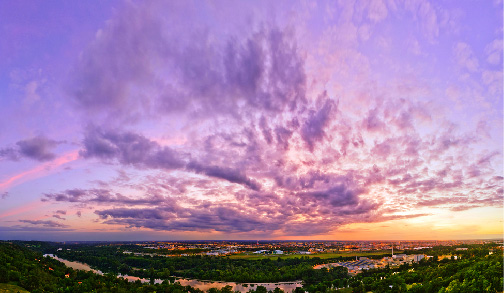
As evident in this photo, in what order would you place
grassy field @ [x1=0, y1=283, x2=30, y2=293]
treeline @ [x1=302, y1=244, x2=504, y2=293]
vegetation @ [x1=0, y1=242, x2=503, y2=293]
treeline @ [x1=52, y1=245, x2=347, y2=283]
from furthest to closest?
1. treeline @ [x1=52, y1=245, x2=347, y2=283]
2. vegetation @ [x1=0, y1=242, x2=503, y2=293]
3. grassy field @ [x1=0, y1=283, x2=30, y2=293]
4. treeline @ [x1=302, y1=244, x2=504, y2=293]

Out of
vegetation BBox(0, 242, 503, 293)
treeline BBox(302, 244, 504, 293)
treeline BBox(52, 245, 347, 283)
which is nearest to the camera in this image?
treeline BBox(302, 244, 504, 293)

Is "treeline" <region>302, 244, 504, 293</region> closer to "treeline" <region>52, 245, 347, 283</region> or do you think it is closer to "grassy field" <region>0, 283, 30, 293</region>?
"treeline" <region>52, 245, 347, 283</region>

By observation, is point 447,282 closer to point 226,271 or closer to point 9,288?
point 226,271

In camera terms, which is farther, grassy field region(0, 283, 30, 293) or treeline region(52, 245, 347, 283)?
treeline region(52, 245, 347, 283)

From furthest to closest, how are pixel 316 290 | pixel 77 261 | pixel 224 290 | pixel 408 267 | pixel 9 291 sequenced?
1. pixel 77 261
2. pixel 408 267
3. pixel 316 290
4. pixel 224 290
5. pixel 9 291

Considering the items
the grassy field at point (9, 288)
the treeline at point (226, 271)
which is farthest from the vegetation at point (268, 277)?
the grassy field at point (9, 288)

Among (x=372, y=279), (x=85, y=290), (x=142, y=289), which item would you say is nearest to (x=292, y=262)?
(x=372, y=279)

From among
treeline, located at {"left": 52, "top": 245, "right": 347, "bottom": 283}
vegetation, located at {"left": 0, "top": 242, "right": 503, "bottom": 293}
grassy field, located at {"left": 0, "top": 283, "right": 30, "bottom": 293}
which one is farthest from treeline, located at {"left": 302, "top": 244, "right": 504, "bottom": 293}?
grassy field, located at {"left": 0, "top": 283, "right": 30, "bottom": 293}

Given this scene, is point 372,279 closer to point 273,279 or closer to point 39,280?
point 273,279

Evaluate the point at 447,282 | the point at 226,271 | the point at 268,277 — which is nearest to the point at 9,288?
the point at 226,271

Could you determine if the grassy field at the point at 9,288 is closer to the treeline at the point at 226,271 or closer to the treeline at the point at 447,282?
the treeline at the point at 226,271

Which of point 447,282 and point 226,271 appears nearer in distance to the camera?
point 447,282
